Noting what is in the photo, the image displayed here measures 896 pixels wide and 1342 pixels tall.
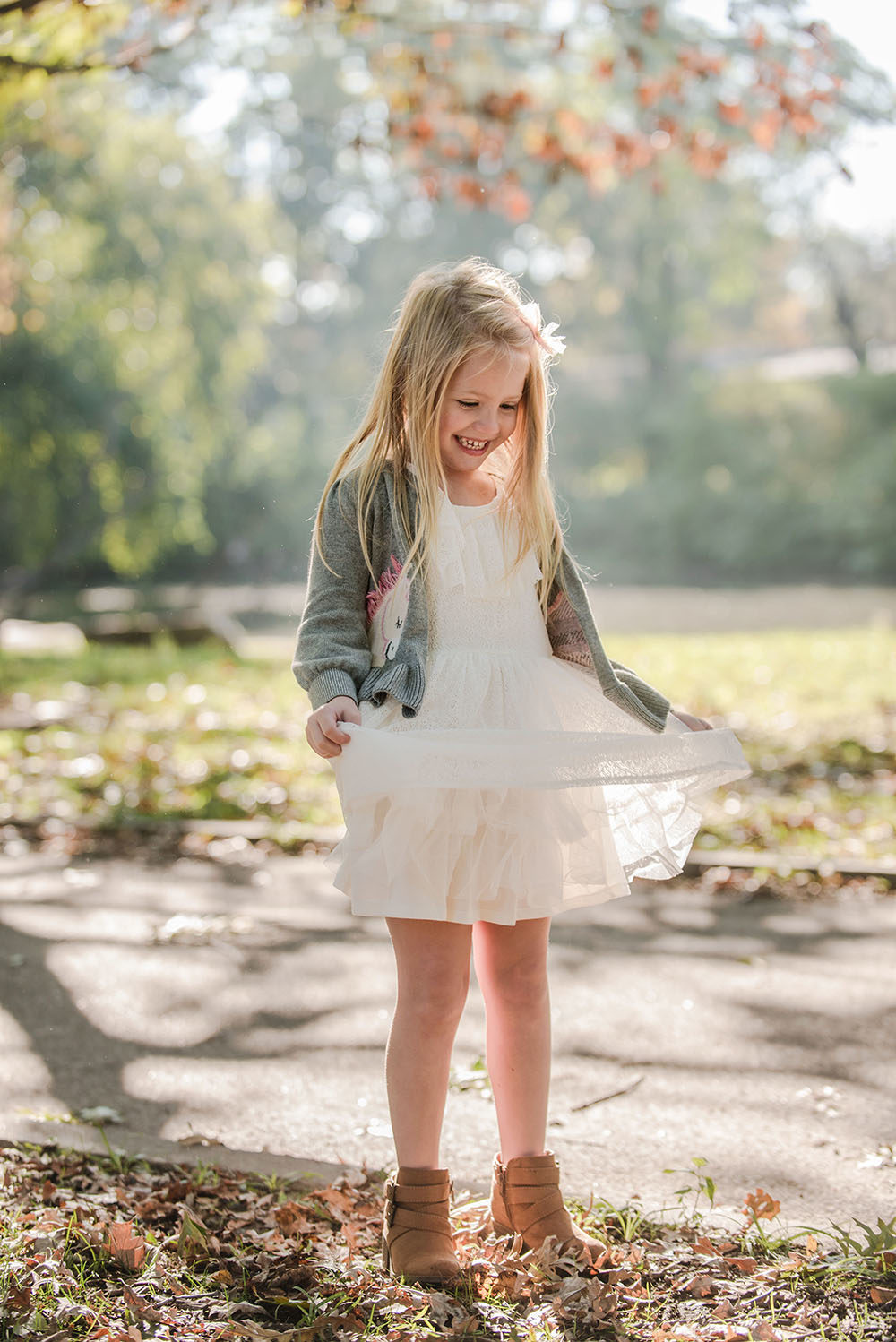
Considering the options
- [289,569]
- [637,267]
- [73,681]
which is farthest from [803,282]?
[73,681]

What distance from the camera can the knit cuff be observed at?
7.20 feet

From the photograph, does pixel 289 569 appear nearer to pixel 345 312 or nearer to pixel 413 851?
pixel 345 312

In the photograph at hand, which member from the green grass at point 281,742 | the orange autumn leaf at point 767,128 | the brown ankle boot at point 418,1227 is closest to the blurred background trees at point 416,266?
the orange autumn leaf at point 767,128

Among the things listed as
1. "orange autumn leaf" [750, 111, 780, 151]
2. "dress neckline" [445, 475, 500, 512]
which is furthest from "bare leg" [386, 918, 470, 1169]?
"orange autumn leaf" [750, 111, 780, 151]

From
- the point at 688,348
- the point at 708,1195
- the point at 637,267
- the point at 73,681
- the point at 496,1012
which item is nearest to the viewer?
the point at 496,1012

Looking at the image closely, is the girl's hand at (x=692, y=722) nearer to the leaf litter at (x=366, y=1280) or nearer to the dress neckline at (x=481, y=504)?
the dress neckline at (x=481, y=504)

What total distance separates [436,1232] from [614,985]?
181 centimetres

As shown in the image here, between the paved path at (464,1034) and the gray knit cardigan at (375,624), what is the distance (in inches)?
41.0

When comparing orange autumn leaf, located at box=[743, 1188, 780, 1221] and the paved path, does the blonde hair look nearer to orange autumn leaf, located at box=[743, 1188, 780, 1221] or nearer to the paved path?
orange autumn leaf, located at box=[743, 1188, 780, 1221]

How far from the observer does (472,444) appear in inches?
90.8

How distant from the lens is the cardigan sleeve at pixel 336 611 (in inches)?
88.0

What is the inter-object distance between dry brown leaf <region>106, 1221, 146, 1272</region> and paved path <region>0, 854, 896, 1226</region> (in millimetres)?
537

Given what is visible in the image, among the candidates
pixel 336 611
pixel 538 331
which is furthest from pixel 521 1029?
pixel 538 331

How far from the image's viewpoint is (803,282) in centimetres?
4975
